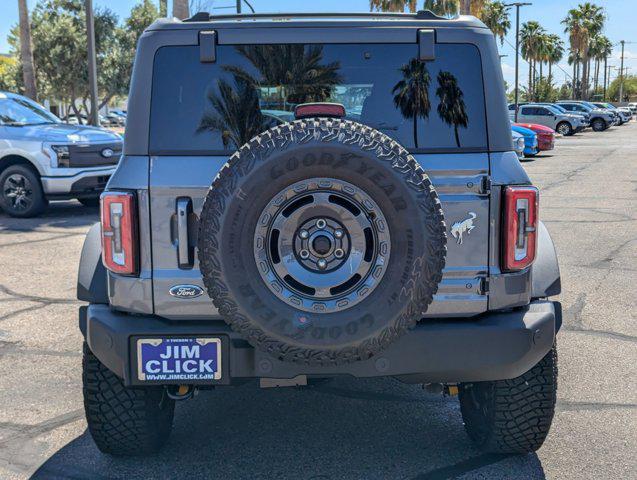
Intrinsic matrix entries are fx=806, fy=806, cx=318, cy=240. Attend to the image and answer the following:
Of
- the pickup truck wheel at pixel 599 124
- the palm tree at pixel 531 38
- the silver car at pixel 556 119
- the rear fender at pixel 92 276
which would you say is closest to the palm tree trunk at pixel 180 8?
the rear fender at pixel 92 276

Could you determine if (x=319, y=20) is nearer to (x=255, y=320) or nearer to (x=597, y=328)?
(x=255, y=320)

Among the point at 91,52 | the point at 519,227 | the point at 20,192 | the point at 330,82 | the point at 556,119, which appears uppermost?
the point at 91,52

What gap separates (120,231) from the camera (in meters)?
3.25

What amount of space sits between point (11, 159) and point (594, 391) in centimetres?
962

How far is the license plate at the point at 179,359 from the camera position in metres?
3.15

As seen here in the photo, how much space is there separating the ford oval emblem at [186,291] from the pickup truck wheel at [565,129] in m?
41.6

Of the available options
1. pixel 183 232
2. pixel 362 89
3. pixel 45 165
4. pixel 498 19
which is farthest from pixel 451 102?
pixel 498 19

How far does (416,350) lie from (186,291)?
94 centimetres

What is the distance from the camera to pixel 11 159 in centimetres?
1178

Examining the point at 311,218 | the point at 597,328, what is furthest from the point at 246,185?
the point at 597,328

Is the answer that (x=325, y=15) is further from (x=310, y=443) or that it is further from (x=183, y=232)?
(x=310, y=443)

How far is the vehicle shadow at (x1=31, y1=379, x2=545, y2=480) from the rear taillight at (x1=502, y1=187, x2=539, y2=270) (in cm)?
97

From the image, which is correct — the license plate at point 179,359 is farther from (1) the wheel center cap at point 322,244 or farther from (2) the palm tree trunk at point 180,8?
(2) the palm tree trunk at point 180,8

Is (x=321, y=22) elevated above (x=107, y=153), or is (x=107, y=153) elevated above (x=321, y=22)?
(x=321, y=22)
